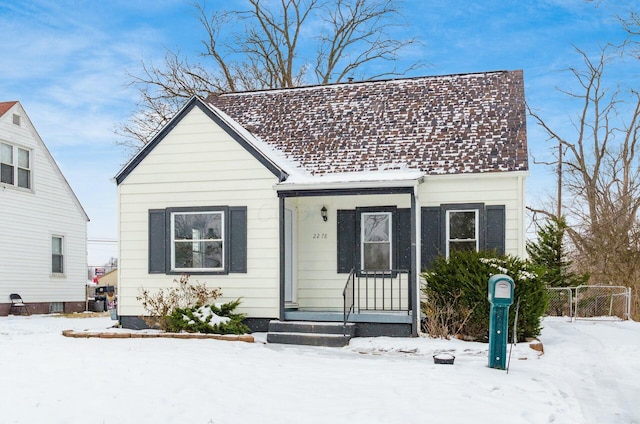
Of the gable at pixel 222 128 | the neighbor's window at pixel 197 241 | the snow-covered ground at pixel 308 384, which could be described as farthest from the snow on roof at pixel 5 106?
the snow-covered ground at pixel 308 384

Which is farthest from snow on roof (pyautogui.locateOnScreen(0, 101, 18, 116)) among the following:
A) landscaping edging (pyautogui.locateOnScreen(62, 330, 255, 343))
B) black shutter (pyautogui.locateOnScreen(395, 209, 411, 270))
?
black shutter (pyautogui.locateOnScreen(395, 209, 411, 270))

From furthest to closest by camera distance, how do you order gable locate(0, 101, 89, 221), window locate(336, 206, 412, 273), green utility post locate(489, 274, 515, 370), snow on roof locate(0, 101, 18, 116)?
gable locate(0, 101, 89, 221)
snow on roof locate(0, 101, 18, 116)
window locate(336, 206, 412, 273)
green utility post locate(489, 274, 515, 370)

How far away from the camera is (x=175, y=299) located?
43.2 feet

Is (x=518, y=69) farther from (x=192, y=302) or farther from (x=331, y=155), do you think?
(x=192, y=302)

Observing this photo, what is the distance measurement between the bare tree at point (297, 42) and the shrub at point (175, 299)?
15.4 metres

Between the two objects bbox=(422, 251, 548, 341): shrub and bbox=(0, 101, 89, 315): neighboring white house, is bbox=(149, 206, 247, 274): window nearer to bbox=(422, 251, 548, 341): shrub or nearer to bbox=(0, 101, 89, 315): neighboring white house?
bbox=(422, 251, 548, 341): shrub

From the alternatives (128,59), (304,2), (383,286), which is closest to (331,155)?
(383,286)

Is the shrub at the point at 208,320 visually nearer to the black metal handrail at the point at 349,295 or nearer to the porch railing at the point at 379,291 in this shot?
the black metal handrail at the point at 349,295

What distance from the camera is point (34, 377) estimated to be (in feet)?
24.6

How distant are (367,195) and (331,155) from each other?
1.60 meters

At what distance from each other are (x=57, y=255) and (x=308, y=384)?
18.8 m

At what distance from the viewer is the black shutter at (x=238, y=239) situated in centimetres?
1329

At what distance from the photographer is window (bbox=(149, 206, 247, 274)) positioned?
13.4m

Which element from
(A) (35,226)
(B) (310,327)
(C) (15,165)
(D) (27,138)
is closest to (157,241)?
(B) (310,327)
